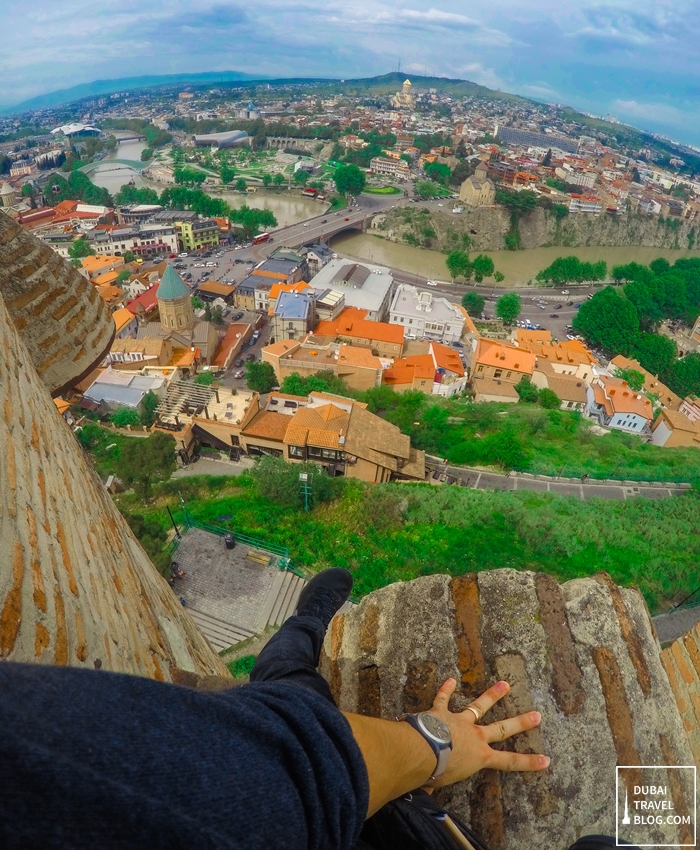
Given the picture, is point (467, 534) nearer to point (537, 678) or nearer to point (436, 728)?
point (537, 678)

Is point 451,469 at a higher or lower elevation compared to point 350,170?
lower

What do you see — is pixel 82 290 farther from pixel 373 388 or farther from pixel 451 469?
pixel 373 388

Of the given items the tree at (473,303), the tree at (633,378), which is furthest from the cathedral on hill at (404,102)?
the tree at (633,378)

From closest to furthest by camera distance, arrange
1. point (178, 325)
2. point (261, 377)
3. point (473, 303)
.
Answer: point (261, 377) < point (178, 325) < point (473, 303)

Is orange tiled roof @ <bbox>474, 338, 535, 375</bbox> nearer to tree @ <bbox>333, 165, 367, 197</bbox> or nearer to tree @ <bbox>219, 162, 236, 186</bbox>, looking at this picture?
tree @ <bbox>333, 165, 367, 197</bbox>

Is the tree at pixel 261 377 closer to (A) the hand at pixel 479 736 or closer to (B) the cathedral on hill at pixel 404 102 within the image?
(A) the hand at pixel 479 736

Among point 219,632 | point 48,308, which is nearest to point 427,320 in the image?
point 219,632

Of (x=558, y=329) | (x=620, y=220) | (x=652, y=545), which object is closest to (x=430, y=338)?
(x=558, y=329)
